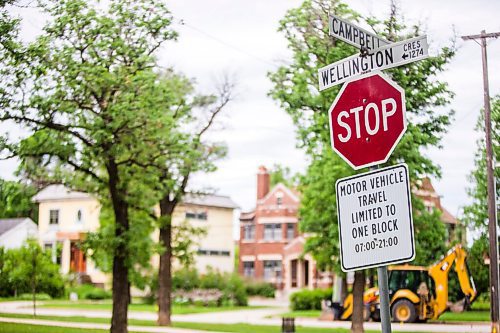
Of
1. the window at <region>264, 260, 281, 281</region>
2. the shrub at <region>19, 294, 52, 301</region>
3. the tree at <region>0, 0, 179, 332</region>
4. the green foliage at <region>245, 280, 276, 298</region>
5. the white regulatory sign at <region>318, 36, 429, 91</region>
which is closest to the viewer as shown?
the white regulatory sign at <region>318, 36, 429, 91</region>

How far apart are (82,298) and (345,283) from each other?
19.9 m

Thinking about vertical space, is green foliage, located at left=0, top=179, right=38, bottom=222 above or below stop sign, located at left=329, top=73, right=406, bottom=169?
above

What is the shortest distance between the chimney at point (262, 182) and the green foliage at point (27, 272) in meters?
26.9

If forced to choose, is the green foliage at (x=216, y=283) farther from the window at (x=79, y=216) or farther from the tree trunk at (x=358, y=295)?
the tree trunk at (x=358, y=295)

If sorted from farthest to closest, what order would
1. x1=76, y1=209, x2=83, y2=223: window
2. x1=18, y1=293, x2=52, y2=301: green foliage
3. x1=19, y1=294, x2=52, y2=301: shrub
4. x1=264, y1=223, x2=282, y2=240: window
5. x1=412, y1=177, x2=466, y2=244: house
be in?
x1=264, y1=223, x2=282, y2=240: window → x1=76, y1=209, x2=83, y2=223: window → x1=19, y1=294, x2=52, y2=301: shrub → x1=18, y1=293, x2=52, y2=301: green foliage → x1=412, y1=177, x2=466, y2=244: house

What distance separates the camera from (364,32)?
566 centimetres

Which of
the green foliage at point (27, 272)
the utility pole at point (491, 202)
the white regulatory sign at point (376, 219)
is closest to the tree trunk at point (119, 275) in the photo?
the green foliage at point (27, 272)

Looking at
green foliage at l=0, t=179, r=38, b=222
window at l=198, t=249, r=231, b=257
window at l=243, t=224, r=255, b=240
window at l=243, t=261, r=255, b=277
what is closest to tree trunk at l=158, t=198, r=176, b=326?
green foliage at l=0, t=179, r=38, b=222

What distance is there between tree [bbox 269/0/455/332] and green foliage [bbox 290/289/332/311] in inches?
827

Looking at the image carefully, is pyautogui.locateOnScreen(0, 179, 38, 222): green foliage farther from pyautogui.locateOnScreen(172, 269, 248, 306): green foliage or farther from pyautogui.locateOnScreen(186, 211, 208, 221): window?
pyautogui.locateOnScreen(186, 211, 208, 221): window

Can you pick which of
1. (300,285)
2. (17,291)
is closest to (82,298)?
(300,285)

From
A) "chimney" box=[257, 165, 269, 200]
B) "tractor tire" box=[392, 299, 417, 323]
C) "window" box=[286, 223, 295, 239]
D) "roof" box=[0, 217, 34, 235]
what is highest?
"chimney" box=[257, 165, 269, 200]

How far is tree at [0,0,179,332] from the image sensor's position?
1546cm

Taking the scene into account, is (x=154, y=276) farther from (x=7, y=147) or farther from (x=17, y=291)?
(x=7, y=147)
